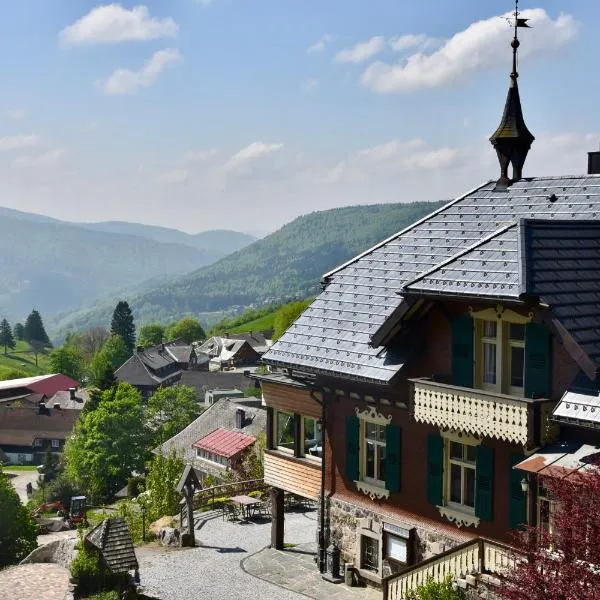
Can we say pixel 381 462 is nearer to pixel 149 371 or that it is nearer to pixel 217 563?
pixel 217 563

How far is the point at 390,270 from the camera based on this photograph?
25047mm

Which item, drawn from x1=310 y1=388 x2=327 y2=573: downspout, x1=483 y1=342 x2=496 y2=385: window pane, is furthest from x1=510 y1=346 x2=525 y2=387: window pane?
x1=310 y1=388 x2=327 y2=573: downspout

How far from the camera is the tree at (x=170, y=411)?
295ft

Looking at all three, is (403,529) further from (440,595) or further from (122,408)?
(122,408)

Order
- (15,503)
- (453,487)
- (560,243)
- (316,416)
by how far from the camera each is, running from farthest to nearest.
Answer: (15,503) < (316,416) < (453,487) < (560,243)

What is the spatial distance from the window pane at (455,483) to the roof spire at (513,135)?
8830 mm

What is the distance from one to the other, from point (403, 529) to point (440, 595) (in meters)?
4.12

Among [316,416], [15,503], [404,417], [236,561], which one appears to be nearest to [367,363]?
[404,417]

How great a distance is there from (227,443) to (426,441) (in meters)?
33.0

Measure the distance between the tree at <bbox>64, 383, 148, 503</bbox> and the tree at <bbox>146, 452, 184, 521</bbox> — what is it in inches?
1596

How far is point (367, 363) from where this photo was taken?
75.3 ft

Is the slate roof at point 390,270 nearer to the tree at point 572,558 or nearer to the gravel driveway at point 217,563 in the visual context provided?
the gravel driveway at point 217,563

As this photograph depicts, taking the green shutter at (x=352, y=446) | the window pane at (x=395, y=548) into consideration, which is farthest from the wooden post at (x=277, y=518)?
the window pane at (x=395, y=548)

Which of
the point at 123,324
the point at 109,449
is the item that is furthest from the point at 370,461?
the point at 123,324
